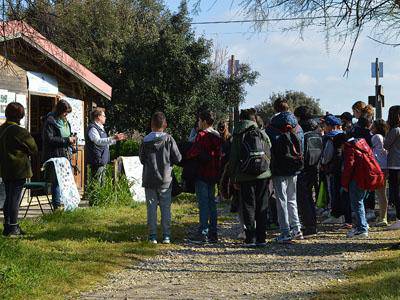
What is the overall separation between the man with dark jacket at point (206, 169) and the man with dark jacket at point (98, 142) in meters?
2.67

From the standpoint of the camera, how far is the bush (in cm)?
1234

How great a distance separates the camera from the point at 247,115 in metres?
9.00

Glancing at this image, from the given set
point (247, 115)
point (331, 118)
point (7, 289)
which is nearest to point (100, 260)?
point (7, 289)

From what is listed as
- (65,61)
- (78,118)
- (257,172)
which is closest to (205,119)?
(257,172)

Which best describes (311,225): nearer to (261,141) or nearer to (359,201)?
(359,201)

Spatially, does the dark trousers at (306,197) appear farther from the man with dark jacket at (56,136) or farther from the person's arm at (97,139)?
the man with dark jacket at (56,136)

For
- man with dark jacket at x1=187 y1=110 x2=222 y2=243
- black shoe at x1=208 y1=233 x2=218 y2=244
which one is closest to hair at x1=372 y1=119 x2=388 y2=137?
man with dark jacket at x1=187 y1=110 x2=222 y2=243

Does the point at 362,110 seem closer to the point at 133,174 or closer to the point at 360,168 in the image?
the point at 360,168

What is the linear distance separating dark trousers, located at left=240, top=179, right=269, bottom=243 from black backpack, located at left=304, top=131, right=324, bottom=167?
1075 mm

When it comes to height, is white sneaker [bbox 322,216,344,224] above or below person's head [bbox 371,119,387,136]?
below

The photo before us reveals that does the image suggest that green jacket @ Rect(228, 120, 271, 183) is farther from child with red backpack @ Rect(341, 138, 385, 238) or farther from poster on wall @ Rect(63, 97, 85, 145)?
poster on wall @ Rect(63, 97, 85, 145)

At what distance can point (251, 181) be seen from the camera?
28.9 ft

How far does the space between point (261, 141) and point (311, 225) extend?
5.99 feet

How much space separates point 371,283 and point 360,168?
10.1 feet
